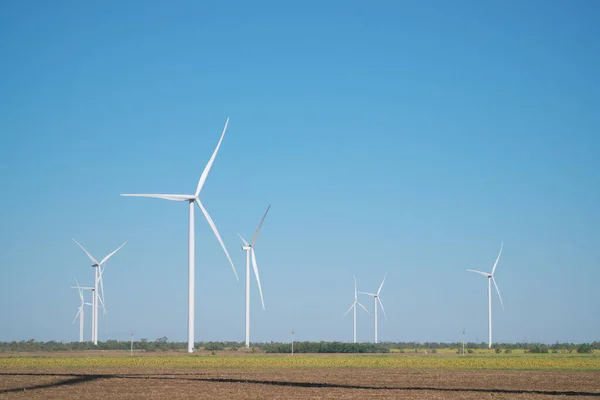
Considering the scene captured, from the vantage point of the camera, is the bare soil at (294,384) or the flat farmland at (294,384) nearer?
the bare soil at (294,384)

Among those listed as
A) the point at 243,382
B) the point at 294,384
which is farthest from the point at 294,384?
the point at 243,382

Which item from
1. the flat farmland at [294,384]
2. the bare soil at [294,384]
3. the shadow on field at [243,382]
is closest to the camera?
the bare soil at [294,384]

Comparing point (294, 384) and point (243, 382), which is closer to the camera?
point (294, 384)

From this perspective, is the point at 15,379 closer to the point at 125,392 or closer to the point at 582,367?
the point at 125,392

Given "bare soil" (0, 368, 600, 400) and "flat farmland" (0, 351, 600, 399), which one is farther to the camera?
"flat farmland" (0, 351, 600, 399)

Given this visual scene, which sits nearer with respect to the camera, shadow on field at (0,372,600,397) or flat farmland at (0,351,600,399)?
flat farmland at (0,351,600,399)

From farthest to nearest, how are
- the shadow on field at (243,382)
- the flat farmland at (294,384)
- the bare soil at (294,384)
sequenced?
the shadow on field at (243,382) < the flat farmland at (294,384) < the bare soil at (294,384)

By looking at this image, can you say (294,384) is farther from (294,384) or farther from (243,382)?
(243,382)

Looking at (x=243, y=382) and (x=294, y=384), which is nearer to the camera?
(x=294, y=384)

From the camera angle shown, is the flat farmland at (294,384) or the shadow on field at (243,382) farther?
the shadow on field at (243,382)

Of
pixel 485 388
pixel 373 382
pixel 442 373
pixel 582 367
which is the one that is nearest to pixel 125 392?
pixel 373 382

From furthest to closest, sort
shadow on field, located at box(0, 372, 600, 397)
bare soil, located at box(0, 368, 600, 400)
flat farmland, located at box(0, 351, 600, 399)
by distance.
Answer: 1. shadow on field, located at box(0, 372, 600, 397)
2. flat farmland, located at box(0, 351, 600, 399)
3. bare soil, located at box(0, 368, 600, 400)

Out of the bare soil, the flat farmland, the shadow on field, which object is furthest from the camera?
the shadow on field

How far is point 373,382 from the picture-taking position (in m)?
52.1
